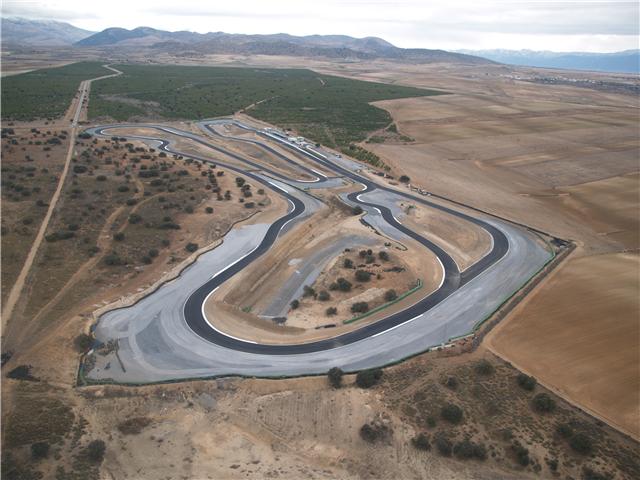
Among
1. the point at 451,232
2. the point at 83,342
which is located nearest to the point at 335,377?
the point at 83,342

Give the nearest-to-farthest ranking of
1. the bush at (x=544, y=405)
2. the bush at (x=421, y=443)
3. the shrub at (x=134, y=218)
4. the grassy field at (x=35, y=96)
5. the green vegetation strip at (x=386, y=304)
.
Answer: the bush at (x=421, y=443) < the bush at (x=544, y=405) < the green vegetation strip at (x=386, y=304) < the shrub at (x=134, y=218) < the grassy field at (x=35, y=96)

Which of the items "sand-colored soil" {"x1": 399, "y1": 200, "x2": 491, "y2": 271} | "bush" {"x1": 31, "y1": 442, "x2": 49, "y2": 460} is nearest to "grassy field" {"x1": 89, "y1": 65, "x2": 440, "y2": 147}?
"sand-colored soil" {"x1": 399, "y1": 200, "x2": 491, "y2": 271}

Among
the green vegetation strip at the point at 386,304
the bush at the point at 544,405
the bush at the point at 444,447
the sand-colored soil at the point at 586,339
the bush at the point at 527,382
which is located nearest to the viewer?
the bush at the point at 444,447

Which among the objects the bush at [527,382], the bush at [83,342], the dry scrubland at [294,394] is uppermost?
the bush at [527,382]

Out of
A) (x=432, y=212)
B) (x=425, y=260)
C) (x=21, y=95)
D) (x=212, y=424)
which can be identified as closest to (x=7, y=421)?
(x=212, y=424)

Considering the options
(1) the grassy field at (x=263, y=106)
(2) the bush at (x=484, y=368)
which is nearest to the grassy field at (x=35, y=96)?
(1) the grassy field at (x=263, y=106)

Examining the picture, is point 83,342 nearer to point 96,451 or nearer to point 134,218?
point 96,451

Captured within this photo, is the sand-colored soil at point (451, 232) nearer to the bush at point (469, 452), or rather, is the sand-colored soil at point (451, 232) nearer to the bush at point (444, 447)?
the bush at point (469, 452)

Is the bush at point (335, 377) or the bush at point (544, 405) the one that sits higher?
the bush at point (544, 405)

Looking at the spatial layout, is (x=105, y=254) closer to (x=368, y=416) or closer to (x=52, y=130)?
(x=368, y=416)
